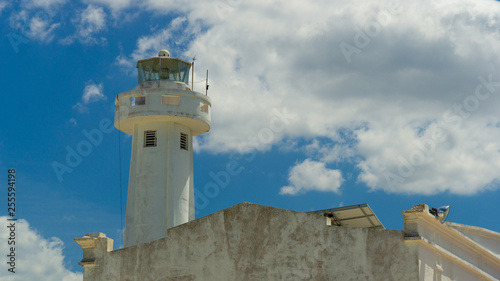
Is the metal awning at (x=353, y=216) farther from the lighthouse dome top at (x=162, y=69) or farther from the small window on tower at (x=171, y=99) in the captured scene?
the lighthouse dome top at (x=162, y=69)

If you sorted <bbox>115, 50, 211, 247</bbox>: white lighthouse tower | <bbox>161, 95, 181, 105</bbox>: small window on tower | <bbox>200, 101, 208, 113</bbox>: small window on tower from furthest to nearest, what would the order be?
1. <bbox>200, 101, 208, 113</bbox>: small window on tower
2. <bbox>161, 95, 181, 105</bbox>: small window on tower
3. <bbox>115, 50, 211, 247</bbox>: white lighthouse tower

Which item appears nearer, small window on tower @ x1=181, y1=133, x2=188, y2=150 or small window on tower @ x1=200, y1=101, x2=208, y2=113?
small window on tower @ x1=181, y1=133, x2=188, y2=150

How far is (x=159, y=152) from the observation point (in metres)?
35.8

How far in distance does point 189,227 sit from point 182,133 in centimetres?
1429

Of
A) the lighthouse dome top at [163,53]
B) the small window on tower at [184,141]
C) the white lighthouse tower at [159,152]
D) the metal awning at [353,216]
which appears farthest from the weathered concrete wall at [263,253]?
the lighthouse dome top at [163,53]

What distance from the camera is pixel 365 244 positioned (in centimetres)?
2188

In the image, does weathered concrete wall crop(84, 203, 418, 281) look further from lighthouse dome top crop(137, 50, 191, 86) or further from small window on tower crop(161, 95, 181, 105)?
lighthouse dome top crop(137, 50, 191, 86)

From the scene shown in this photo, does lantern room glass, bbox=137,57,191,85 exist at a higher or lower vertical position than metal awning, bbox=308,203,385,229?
higher

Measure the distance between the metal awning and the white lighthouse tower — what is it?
11.3 meters

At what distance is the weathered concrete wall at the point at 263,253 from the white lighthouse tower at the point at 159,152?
11.5m

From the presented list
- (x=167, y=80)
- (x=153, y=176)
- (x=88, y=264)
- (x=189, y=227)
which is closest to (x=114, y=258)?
(x=88, y=264)

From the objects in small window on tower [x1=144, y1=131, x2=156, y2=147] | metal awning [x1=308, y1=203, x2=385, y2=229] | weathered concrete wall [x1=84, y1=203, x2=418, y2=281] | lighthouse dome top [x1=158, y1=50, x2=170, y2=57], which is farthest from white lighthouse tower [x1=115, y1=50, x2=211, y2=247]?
weathered concrete wall [x1=84, y1=203, x2=418, y2=281]

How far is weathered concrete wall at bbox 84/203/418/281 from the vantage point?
21.7 meters

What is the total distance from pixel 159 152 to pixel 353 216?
1324 cm
